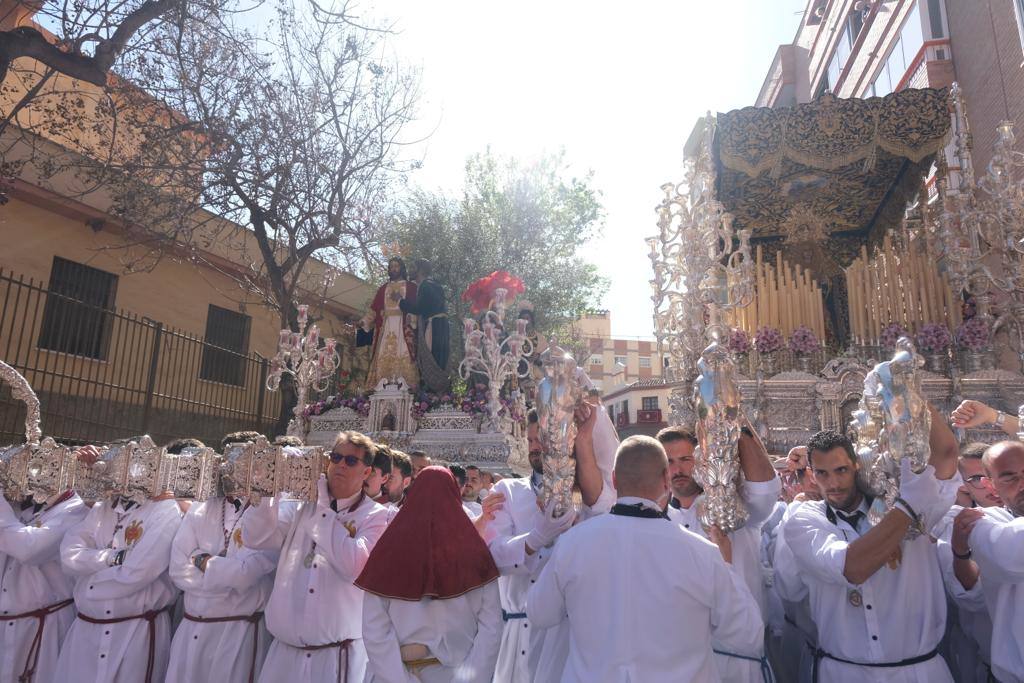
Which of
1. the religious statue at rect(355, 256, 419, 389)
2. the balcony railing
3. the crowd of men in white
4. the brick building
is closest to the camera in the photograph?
the crowd of men in white

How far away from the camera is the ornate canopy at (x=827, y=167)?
29.7 ft

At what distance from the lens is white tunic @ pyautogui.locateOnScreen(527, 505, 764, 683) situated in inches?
88.9

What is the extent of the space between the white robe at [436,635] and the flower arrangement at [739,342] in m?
5.81

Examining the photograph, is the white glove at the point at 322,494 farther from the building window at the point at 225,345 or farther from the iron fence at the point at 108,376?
the building window at the point at 225,345

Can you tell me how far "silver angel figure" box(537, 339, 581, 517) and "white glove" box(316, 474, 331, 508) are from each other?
1.40 metres

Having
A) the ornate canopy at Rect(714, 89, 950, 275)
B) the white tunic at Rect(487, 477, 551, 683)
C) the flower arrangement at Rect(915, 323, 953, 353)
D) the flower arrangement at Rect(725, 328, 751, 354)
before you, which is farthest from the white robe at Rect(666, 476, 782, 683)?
the ornate canopy at Rect(714, 89, 950, 275)

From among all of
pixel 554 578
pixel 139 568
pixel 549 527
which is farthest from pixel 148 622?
pixel 554 578

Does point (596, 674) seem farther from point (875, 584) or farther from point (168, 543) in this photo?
point (168, 543)

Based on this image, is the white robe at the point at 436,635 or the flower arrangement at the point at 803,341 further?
the flower arrangement at the point at 803,341

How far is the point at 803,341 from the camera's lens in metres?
8.52

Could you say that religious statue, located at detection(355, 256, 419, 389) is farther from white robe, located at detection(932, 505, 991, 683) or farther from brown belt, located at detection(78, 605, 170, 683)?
white robe, located at detection(932, 505, 991, 683)

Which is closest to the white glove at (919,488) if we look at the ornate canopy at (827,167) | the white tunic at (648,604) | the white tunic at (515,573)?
the white tunic at (648,604)

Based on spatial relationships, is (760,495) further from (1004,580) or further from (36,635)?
(36,635)

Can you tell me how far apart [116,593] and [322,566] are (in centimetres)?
132
